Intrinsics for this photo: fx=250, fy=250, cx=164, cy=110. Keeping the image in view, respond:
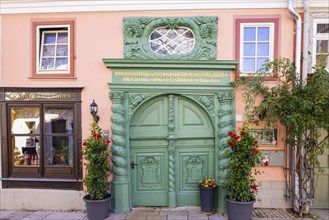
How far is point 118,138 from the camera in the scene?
5.38 m

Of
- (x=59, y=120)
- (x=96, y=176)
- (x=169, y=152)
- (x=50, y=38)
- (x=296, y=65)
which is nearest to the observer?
(x=96, y=176)

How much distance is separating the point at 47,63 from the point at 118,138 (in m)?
2.44

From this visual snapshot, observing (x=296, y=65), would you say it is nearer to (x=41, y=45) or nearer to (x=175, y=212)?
(x=175, y=212)

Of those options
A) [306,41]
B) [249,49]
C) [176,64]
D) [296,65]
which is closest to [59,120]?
[176,64]

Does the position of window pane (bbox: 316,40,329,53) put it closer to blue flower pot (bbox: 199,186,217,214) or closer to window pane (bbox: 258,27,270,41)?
window pane (bbox: 258,27,270,41)

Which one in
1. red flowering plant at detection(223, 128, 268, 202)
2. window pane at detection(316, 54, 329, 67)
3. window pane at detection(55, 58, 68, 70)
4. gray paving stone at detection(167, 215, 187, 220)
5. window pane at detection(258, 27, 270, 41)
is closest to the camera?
red flowering plant at detection(223, 128, 268, 202)

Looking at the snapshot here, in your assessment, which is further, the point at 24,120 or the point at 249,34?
the point at 24,120

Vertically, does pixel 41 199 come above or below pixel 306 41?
below

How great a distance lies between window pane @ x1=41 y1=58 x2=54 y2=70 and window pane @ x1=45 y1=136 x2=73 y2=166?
161cm

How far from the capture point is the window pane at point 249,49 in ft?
18.1

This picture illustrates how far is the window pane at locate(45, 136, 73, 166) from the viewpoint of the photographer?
5.71 m

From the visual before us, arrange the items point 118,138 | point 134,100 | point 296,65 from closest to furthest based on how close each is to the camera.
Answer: point 296,65
point 118,138
point 134,100

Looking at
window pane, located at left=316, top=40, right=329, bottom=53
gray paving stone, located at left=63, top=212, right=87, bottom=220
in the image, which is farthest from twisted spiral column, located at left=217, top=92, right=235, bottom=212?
gray paving stone, located at left=63, top=212, right=87, bottom=220

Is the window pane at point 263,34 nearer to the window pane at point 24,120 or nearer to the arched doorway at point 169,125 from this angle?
the arched doorway at point 169,125
